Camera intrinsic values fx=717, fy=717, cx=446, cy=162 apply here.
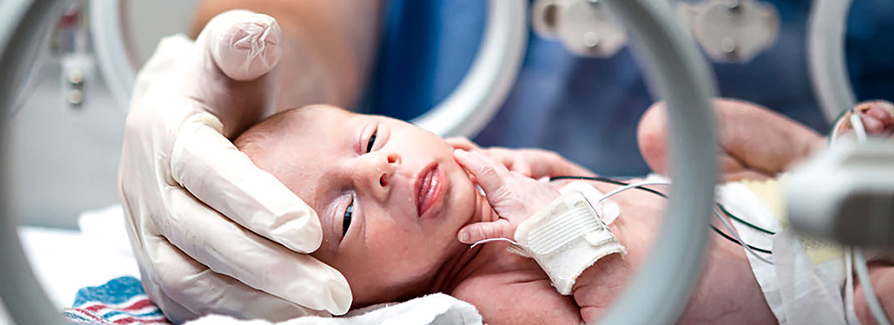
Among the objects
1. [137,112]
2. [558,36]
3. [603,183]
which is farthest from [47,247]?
[558,36]

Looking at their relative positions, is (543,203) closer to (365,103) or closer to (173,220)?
(173,220)

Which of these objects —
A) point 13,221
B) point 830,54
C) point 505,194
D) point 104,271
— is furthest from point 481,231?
point 830,54

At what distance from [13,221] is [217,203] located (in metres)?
0.20

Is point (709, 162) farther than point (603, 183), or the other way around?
point (603, 183)

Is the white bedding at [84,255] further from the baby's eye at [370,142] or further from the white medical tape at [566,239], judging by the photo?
the white medical tape at [566,239]

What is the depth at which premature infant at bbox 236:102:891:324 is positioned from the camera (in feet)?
2.55

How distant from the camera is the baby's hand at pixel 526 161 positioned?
40.1 inches

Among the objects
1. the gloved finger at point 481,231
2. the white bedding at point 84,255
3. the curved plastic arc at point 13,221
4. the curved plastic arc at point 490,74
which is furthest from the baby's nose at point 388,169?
the curved plastic arc at point 490,74

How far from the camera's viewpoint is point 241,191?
2.19 feet

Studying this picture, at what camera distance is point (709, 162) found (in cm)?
48

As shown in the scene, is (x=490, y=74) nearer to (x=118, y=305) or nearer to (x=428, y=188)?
(x=428, y=188)

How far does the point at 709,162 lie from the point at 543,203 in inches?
14.9

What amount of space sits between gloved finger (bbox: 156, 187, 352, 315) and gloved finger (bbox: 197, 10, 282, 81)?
6.4 inches

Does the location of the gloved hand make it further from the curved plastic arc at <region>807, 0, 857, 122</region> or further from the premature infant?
the curved plastic arc at <region>807, 0, 857, 122</region>
